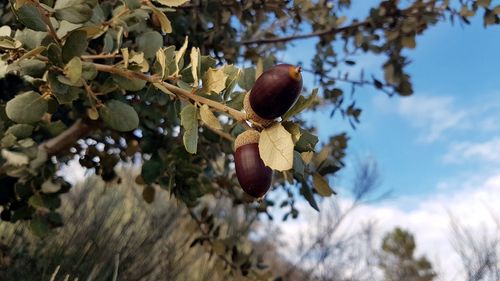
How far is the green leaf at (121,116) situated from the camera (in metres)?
1.34

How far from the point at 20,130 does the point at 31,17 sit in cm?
53

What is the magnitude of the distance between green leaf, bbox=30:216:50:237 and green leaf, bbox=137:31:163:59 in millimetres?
933

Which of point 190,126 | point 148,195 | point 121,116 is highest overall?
point 190,126

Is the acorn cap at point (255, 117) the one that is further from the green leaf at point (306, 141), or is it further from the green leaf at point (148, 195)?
the green leaf at point (148, 195)

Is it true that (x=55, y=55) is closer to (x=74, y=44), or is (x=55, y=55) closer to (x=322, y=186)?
(x=74, y=44)

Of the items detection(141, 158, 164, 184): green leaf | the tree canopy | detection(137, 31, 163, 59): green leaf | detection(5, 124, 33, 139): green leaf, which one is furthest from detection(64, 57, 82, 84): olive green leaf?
detection(141, 158, 164, 184): green leaf

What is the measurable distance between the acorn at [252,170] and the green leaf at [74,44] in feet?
1.54

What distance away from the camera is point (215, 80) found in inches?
39.0

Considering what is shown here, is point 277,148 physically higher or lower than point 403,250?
higher

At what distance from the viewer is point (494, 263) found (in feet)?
16.6

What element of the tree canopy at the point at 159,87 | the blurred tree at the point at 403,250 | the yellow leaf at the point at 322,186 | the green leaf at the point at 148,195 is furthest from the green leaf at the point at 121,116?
the blurred tree at the point at 403,250

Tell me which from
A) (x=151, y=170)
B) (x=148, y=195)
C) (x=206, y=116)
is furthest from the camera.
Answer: (x=148, y=195)

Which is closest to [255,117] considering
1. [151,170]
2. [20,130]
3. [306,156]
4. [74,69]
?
[306,156]

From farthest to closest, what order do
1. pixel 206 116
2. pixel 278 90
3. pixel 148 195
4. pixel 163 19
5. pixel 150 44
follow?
pixel 148 195 < pixel 150 44 < pixel 163 19 < pixel 206 116 < pixel 278 90
